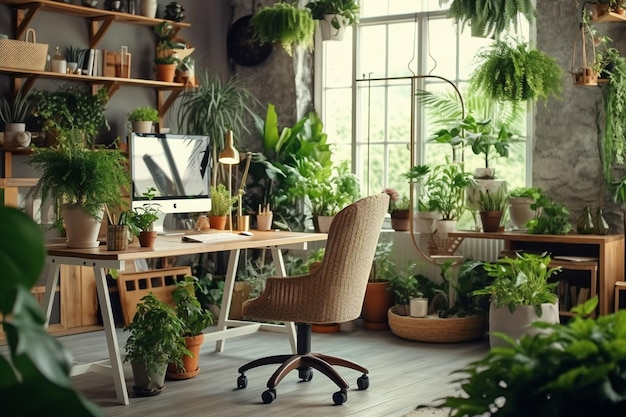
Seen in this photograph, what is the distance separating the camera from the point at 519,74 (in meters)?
5.64

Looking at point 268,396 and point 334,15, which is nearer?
point 268,396

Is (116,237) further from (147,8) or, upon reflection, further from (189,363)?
(147,8)

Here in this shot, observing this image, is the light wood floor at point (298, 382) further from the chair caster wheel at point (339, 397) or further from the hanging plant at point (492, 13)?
the hanging plant at point (492, 13)

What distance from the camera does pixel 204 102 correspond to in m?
6.83

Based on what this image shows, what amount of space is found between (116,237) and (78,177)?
1.14 feet

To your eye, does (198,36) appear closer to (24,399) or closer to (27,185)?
(27,185)

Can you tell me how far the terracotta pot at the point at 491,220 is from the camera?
230 inches

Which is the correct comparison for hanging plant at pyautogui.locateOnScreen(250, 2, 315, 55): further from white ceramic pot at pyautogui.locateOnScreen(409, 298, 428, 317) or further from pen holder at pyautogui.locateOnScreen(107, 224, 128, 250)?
pen holder at pyautogui.locateOnScreen(107, 224, 128, 250)

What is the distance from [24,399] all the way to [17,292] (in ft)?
0.20

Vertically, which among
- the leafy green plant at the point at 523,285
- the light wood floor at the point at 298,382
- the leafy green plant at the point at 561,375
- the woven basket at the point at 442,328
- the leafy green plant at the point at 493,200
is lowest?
the light wood floor at the point at 298,382

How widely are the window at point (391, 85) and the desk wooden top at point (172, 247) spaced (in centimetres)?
178

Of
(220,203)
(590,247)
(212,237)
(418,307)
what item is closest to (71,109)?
(220,203)

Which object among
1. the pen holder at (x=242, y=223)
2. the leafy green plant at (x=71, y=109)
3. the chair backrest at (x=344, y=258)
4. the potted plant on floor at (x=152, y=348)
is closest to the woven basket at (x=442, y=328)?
the pen holder at (x=242, y=223)

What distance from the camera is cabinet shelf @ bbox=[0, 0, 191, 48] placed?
593cm
